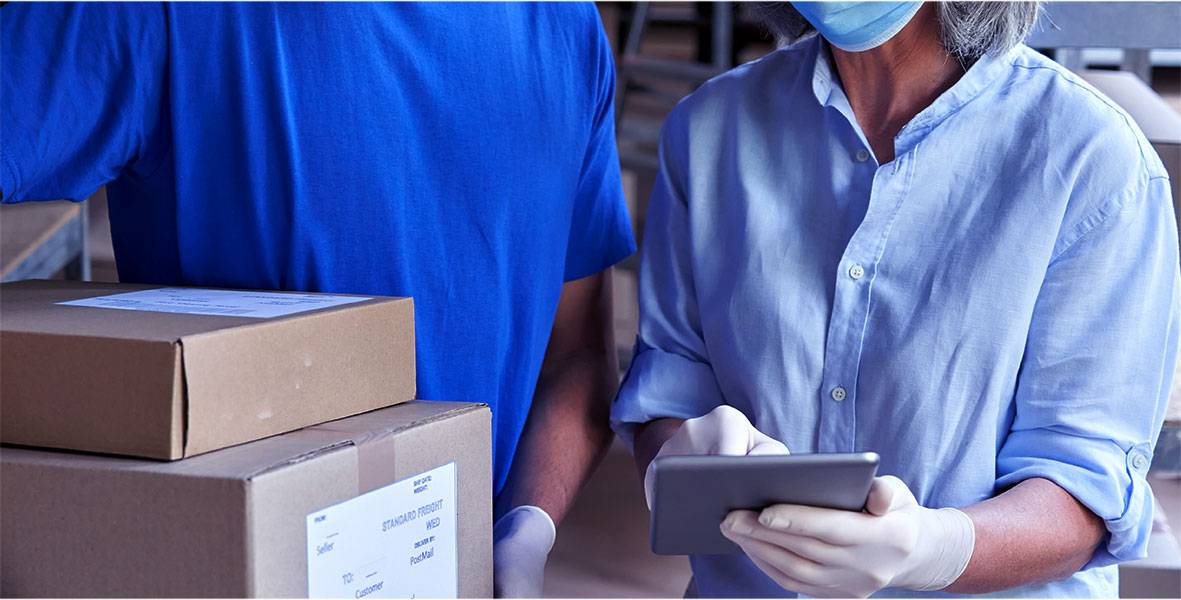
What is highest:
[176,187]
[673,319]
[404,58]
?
[404,58]

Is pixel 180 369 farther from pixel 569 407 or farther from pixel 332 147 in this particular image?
pixel 569 407

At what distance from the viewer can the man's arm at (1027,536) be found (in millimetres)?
1062

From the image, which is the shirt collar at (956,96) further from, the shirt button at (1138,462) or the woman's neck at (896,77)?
the shirt button at (1138,462)

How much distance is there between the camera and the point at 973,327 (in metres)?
1.11

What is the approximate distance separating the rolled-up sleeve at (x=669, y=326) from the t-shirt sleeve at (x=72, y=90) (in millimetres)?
565

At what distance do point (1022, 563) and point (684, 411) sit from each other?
0.39m

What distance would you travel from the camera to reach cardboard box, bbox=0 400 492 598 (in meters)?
0.70

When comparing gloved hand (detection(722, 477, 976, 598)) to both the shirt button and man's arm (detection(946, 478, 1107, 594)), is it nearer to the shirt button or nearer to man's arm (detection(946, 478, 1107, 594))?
man's arm (detection(946, 478, 1107, 594))

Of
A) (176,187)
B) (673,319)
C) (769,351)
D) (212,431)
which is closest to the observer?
(212,431)

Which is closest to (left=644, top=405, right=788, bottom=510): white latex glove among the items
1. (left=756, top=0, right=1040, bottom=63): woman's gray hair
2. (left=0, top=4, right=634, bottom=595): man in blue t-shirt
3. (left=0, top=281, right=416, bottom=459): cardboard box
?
(left=0, top=4, right=634, bottom=595): man in blue t-shirt

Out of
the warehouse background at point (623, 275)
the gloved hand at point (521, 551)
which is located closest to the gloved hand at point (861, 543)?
the gloved hand at point (521, 551)

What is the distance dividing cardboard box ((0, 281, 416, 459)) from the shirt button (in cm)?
74

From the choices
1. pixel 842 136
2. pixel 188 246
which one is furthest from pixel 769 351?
pixel 188 246

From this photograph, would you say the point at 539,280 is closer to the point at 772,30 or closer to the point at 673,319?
the point at 673,319
